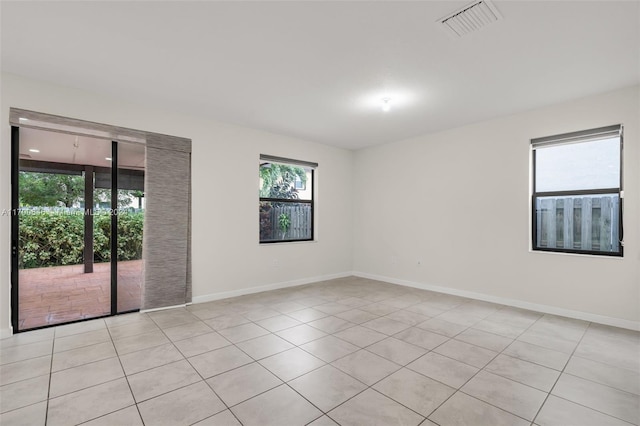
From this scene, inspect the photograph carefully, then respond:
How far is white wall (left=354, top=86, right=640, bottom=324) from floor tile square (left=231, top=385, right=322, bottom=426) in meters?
3.53

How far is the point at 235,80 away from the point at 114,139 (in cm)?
178

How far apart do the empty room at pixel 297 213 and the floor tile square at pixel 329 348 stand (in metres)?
0.03

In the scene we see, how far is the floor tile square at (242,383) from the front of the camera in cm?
207

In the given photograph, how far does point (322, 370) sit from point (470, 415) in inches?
41.8

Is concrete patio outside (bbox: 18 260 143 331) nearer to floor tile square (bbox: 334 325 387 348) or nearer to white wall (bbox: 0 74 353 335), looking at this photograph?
white wall (bbox: 0 74 353 335)

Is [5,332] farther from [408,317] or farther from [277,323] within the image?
[408,317]

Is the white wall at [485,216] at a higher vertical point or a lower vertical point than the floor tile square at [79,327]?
higher

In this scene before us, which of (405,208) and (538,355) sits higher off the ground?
(405,208)

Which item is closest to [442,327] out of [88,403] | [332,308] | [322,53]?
[332,308]

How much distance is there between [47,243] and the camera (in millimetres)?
3391

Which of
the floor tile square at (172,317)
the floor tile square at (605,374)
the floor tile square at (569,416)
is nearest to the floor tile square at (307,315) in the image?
the floor tile square at (172,317)

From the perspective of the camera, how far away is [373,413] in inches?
Answer: 74.9

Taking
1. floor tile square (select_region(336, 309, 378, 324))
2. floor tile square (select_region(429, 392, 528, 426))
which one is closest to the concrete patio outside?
floor tile square (select_region(336, 309, 378, 324))

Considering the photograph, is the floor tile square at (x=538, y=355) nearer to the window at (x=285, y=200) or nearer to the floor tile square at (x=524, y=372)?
the floor tile square at (x=524, y=372)
